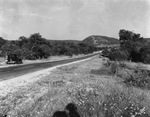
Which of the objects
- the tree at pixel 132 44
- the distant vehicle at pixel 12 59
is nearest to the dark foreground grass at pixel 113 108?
the distant vehicle at pixel 12 59

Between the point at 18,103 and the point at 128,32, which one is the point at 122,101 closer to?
the point at 18,103

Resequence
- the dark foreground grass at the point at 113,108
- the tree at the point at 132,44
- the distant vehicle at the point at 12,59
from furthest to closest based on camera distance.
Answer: the tree at the point at 132,44 → the distant vehicle at the point at 12,59 → the dark foreground grass at the point at 113,108

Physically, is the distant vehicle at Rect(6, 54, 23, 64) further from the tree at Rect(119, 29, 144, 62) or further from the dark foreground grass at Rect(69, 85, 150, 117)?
the tree at Rect(119, 29, 144, 62)

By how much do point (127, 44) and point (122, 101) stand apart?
4953 centimetres

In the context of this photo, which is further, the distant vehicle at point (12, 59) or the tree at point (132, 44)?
the tree at point (132, 44)

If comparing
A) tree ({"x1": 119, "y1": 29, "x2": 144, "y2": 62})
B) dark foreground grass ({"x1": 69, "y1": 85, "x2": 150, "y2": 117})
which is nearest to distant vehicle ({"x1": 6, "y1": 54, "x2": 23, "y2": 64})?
dark foreground grass ({"x1": 69, "y1": 85, "x2": 150, "y2": 117})

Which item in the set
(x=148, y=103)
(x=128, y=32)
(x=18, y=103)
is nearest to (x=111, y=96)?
(x=148, y=103)

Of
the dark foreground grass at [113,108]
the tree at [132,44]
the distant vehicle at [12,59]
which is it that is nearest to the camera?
the dark foreground grass at [113,108]

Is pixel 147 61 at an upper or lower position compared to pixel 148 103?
lower

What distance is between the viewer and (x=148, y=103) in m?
4.48

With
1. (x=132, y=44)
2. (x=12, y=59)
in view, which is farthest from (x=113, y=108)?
(x=132, y=44)

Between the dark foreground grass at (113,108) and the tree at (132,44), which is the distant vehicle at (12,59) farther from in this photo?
the tree at (132,44)

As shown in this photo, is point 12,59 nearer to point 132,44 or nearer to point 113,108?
point 113,108

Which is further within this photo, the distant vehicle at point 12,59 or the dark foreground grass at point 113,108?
the distant vehicle at point 12,59
